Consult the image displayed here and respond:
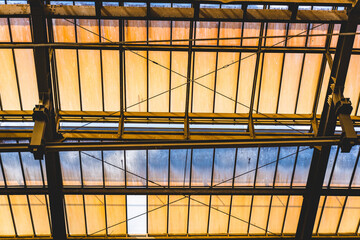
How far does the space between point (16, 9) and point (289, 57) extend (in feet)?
32.7

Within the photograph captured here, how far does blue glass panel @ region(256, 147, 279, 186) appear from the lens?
45.3 feet

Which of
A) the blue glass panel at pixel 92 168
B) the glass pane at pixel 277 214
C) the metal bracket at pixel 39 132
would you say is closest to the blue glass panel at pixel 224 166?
the glass pane at pixel 277 214

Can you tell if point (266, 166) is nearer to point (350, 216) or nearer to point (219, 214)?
point (219, 214)

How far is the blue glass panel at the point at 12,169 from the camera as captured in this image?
13617 mm

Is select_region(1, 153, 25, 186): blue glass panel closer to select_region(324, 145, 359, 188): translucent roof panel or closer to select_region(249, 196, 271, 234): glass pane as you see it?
select_region(249, 196, 271, 234): glass pane

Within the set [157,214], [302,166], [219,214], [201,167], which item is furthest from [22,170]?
[302,166]

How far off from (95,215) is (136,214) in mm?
1876

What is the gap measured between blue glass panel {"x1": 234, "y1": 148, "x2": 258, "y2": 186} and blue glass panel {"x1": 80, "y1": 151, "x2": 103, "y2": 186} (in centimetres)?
599

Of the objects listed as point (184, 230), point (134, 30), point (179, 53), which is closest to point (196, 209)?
point (184, 230)

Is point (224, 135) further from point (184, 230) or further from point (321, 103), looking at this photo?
point (184, 230)

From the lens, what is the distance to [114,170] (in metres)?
14.0

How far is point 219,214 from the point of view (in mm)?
14766

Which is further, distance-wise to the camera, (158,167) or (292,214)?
(292,214)

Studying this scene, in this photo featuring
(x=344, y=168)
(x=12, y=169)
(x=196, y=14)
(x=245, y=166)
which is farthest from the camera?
(x=344, y=168)
